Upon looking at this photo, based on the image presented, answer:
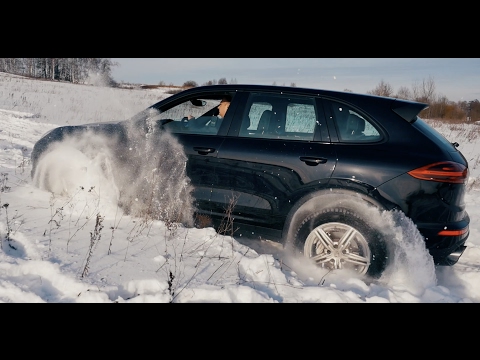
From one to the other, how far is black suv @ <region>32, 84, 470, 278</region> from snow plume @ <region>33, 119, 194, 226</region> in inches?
8.2

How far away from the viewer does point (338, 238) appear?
343cm

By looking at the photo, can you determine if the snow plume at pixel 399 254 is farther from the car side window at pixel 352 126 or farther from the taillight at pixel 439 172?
the car side window at pixel 352 126

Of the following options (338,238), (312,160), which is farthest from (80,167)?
(338,238)

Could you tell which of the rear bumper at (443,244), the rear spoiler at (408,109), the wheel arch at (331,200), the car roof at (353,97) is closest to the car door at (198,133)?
the car roof at (353,97)

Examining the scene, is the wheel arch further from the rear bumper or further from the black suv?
the rear bumper

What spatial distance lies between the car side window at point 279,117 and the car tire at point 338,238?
0.75 m

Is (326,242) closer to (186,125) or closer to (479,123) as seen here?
(186,125)

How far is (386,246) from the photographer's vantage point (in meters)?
3.26

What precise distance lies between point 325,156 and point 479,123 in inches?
883

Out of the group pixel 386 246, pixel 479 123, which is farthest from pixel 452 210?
pixel 479 123

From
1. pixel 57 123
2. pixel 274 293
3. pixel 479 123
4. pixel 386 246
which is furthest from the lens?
pixel 479 123

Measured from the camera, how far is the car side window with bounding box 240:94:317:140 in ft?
12.3

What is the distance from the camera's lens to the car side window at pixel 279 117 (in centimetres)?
374

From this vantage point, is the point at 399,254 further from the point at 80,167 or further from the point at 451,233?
the point at 80,167
